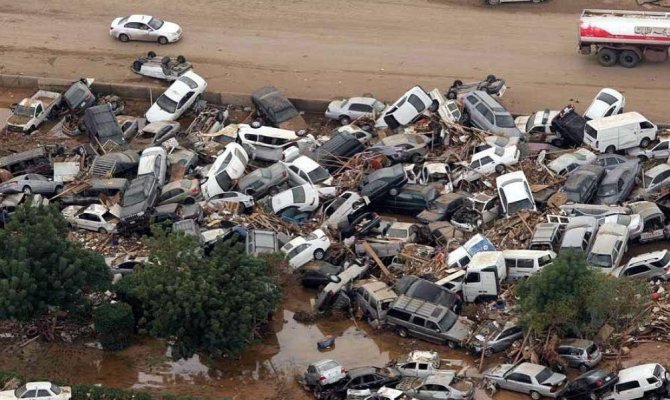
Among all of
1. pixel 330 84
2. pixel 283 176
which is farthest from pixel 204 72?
pixel 283 176

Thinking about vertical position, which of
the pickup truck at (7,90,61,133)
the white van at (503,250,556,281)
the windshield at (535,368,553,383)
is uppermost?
the white van at (503,250,556,281)

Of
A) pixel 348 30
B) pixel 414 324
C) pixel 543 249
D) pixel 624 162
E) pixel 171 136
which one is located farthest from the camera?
pixel 348 30

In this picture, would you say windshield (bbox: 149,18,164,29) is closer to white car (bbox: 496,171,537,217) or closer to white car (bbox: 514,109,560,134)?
white car (bbox: 514,109,560,134)

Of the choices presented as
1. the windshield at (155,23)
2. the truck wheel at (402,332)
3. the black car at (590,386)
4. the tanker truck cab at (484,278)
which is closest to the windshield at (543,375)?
the black car at (590,386)

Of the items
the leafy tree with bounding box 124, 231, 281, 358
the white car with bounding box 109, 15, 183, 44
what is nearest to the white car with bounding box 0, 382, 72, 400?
the leafy tree with bounding box 124, 231, 281, 358

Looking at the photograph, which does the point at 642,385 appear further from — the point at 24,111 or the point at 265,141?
the point at 24,111

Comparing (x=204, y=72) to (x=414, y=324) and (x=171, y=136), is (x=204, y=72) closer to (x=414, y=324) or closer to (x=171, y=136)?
(x=171, y=136)

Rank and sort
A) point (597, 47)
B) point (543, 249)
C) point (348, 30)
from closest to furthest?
1. point (543, 249)
2. point (597, 47)
3. point (348, 30)
